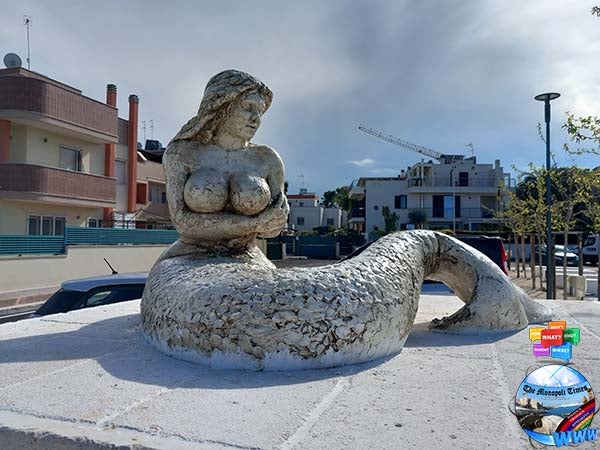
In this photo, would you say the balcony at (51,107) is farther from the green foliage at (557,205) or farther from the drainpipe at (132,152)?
the green foliage at (557,205)

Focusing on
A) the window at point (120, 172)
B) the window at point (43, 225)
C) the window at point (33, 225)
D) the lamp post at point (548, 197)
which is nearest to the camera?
the lamp post at point (548, 197)

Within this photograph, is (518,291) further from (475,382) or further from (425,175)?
(425,175)

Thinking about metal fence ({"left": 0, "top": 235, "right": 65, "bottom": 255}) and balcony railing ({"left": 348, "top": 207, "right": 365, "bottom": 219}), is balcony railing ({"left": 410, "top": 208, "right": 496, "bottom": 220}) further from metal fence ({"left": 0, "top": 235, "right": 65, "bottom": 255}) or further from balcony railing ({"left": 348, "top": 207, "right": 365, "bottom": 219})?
metal fence ({"left": 0, "top": 235, "right": 65, "bottom": 255})

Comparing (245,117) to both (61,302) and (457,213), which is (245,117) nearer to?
(61,302)

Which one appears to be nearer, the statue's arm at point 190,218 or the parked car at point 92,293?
the statue's arm at point 190,218

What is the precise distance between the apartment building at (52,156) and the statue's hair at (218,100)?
1532cm

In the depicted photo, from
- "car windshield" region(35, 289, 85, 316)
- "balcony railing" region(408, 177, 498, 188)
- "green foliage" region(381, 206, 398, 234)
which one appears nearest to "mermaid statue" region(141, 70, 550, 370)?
"car windshield" region(35, 289, 85, 316)

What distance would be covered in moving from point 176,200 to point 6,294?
10736mm

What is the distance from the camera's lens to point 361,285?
3348mm

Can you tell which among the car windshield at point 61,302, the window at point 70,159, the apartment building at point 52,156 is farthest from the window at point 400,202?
the car windshield at point 61,302

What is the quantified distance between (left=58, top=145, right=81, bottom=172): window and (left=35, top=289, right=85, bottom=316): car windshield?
15.0m

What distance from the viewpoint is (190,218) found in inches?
171

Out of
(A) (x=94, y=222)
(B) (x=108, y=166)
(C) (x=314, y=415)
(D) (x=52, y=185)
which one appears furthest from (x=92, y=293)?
(B) (x=108, y=166)

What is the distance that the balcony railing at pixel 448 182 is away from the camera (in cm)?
4666
